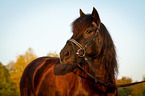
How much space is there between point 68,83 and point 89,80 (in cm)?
51

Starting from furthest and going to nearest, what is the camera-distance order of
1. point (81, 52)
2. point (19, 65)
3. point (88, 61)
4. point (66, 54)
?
point (19, 65)
point (88, 61)
point (81, 52)
point (66, 54)

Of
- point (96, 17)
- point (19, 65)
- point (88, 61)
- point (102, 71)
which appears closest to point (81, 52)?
point (88, 61)

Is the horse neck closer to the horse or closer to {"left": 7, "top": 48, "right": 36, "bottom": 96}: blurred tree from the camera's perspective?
the horse

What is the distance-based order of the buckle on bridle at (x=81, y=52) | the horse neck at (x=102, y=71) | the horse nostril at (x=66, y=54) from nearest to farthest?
the horse nostril at (x=66, y=54)
the buckle on bridle at (x=81, y=52)
the horse neck at (x=102, y=71)

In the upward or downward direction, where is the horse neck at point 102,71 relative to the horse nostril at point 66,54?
downward

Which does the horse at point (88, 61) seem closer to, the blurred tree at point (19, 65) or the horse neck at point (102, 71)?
the horse neck at point (102, 71)

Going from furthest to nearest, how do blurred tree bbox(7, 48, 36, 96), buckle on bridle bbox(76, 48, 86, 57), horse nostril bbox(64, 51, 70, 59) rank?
blurred tree bbox(7, 48, 36, 96) < buckle on bridle bbox(76, 48, 86, 57) < horse nostril bbox(64, 51, 70, 59)

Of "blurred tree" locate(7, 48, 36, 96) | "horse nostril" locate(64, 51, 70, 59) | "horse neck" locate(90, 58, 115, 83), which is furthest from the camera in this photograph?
"blurred tree" locate(7, 48, 36, 96)

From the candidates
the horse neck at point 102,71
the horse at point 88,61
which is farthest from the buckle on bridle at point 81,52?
the horse neck at point 102,71

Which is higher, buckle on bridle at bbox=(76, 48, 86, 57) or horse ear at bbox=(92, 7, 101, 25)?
horse ear at bbox=(92, 7, 101, 25)

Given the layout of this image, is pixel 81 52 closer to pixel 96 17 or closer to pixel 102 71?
pixel 102 71

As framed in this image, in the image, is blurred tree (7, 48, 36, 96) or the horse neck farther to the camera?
blurred tree (7, 48, 36, 96)

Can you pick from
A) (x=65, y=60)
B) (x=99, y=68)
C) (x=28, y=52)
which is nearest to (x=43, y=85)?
(x=65, y=60)

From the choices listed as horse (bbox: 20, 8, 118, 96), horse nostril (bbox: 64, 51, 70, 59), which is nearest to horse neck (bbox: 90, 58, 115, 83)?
horse (bbox: 20, 8, 118, 96)
